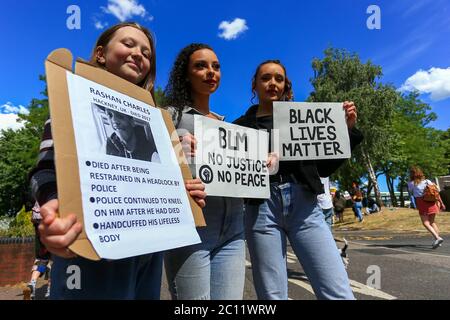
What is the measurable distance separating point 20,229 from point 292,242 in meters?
7.25

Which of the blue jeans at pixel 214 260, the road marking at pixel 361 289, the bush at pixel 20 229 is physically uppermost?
the blue jeans at pixel 214 260

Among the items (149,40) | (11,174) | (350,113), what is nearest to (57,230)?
(149,40)

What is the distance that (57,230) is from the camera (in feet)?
3.42

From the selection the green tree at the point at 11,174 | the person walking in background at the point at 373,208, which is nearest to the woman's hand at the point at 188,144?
the person walking in background at the point at 373,208

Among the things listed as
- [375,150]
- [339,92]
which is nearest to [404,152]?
[375,150]

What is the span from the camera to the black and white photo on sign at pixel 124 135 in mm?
1294

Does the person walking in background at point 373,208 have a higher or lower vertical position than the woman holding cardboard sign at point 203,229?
lower

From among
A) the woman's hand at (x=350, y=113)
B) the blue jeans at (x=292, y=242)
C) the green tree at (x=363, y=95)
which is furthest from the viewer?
the green tree at (x=363, y=95)

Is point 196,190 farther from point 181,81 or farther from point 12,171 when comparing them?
point 12,171

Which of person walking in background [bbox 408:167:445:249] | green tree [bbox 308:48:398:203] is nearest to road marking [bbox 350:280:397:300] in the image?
person walking in background [bbox 408:167:445:249]

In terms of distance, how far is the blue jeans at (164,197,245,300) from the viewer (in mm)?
1828

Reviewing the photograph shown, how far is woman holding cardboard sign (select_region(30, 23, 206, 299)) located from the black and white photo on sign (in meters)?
0.18

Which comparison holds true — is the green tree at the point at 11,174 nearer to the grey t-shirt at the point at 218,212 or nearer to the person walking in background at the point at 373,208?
the person walking in background at the point at 373,208

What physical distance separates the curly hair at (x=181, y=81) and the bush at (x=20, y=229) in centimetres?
650
